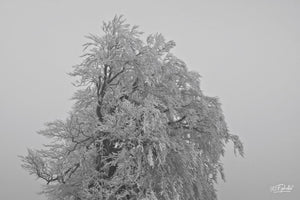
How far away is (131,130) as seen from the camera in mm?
11898

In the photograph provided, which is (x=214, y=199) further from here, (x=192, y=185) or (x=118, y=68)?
(x=118, y=68)

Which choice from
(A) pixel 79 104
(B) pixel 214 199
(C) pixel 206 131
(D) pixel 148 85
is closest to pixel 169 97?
(D) pixel 148 85

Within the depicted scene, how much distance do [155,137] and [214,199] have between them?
17.7 feet

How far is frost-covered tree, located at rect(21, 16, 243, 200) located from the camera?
1217 centimetres

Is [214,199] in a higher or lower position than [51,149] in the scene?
lower

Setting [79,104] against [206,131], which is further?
[79,104]

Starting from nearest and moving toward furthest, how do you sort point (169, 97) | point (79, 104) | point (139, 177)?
point (139, 177), point (169, 97), point (79, 104)

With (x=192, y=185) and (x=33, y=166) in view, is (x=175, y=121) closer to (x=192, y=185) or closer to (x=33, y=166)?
(x=192, y=185)

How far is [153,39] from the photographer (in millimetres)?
13953

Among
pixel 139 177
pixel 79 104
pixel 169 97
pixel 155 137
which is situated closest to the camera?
pixel 155 137

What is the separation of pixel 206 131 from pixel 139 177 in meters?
3.41

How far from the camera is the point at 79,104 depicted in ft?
50.3

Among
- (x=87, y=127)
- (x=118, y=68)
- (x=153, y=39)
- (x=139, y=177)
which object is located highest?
(x=153, y=39)

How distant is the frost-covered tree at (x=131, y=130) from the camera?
12172 mm
